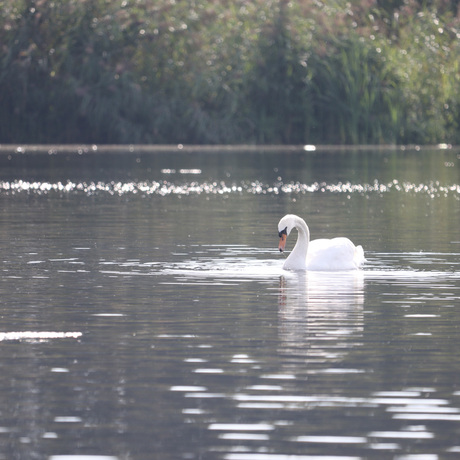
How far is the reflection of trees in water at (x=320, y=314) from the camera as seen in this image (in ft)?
31.9

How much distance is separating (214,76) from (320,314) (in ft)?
105

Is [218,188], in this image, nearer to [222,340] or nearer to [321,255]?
[321,255]

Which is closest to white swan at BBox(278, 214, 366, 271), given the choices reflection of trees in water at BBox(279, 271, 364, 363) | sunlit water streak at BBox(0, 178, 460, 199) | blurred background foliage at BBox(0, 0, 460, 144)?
reflection of trees in water at BBox(279, 271, 364, 363)

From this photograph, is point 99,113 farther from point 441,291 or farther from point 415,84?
point 441,291

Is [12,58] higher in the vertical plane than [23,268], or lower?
higher

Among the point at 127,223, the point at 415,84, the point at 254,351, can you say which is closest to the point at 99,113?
the point at 415,84

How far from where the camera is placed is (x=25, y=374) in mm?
8828

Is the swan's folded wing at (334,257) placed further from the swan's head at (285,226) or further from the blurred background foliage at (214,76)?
the blurred background foliage at (214,76)

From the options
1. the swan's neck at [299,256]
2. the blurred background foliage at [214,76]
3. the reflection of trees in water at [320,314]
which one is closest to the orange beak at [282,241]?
the swan's neck at [299,256]

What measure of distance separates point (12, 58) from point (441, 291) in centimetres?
3200

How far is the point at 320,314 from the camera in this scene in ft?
36.9

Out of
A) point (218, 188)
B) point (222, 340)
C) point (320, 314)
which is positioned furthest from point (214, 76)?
point (222, 340)

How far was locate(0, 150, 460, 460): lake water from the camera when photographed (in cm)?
737

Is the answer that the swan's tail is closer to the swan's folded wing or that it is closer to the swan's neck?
the swan's folded wing
